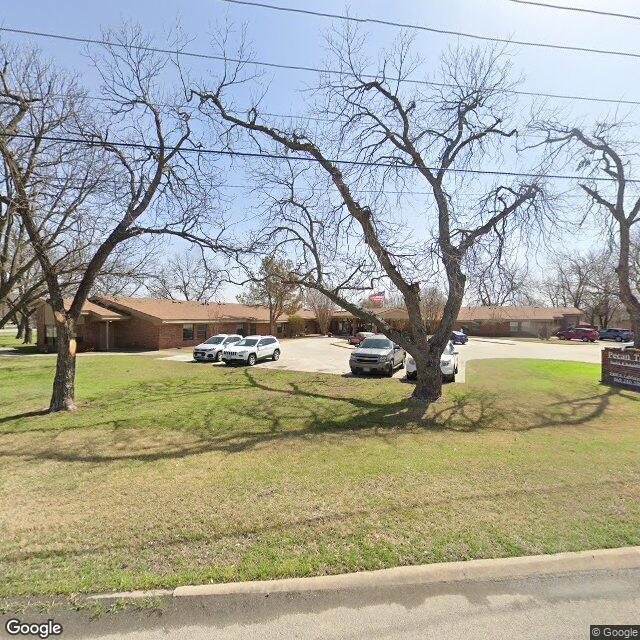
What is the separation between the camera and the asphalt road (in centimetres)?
268

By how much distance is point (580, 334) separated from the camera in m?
43.0

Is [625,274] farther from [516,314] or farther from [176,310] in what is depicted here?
[516,314]

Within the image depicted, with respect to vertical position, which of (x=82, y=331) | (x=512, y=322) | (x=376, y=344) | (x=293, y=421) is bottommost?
(x=293, y=421)

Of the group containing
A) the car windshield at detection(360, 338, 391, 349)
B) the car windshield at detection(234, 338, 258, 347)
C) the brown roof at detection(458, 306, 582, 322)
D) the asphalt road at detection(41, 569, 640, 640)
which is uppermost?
the brown roof at detection(458, 306, 582, 322)

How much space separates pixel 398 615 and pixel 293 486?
2.40m

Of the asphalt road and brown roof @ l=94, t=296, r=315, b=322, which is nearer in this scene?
the asphalt road

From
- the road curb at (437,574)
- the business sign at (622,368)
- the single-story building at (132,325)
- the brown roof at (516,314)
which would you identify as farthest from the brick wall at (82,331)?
the brown roof at (516,314)

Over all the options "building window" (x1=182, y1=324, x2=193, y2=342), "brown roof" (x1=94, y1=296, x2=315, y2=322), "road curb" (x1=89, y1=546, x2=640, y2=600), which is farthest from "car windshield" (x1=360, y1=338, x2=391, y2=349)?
"building window" (x1=182, y1=324, x2=193, y2=342)

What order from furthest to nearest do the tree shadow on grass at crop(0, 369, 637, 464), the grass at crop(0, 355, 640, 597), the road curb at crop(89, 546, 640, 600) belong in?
the tree shadow on grass at crop(0, 369, 637, 464) < the grass at crop(0, 355, 640, 597) < the road curb at crop(89, 546, 640, 600)

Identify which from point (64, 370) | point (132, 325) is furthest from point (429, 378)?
point (132, 325)

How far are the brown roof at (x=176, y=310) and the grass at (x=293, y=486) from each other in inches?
687

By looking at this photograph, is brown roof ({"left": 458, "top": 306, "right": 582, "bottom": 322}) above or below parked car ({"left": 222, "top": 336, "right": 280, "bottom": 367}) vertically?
above

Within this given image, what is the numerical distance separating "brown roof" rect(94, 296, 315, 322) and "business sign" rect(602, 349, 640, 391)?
67.0ft

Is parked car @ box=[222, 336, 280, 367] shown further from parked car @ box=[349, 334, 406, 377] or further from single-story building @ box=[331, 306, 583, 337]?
single-story building @ box=[331, 306, 583, 337]
